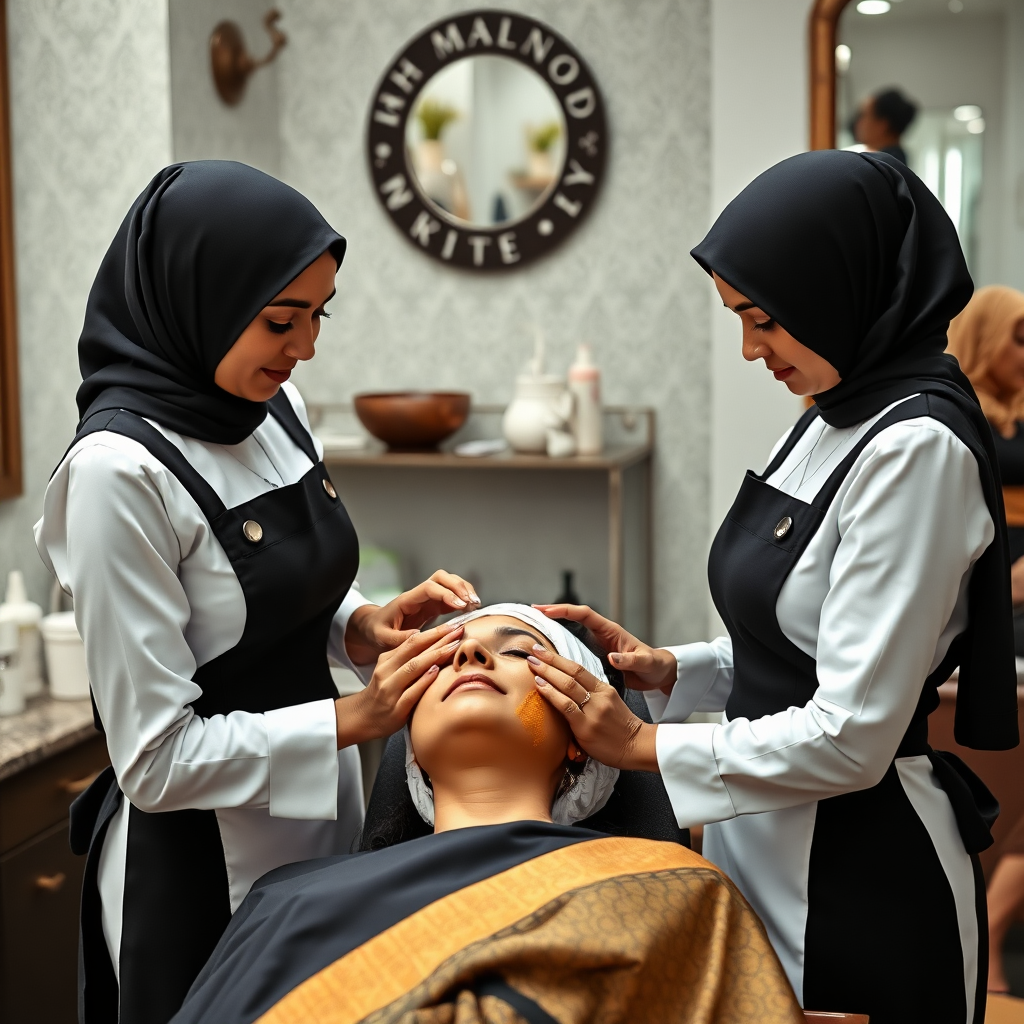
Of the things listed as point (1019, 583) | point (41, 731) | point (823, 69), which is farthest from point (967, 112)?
point (41, 731)

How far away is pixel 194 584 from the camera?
1386 mm

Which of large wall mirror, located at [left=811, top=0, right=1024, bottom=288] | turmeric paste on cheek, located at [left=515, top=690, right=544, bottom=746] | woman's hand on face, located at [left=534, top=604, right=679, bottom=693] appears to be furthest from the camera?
large wall mirror, located at [left=811, top=0, right=1024, bottom=288]

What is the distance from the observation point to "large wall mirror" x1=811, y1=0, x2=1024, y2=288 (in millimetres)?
2850

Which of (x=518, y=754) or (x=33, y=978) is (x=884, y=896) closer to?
(x=518, y=754)

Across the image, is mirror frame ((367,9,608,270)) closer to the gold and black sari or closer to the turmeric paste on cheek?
the turmeric paste on cheek

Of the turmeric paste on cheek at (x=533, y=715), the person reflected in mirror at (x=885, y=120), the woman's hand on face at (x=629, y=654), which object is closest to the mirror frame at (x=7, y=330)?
the woman's hand on face at (x=629, y=654)

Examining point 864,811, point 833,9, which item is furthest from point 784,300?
point 833,9

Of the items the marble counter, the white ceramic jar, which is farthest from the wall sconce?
the marble counter

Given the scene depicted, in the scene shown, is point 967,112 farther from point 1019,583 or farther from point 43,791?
point 43,791

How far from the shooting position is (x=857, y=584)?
124 cm

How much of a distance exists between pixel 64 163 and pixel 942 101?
7.16 ft

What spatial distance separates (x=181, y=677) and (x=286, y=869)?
0.93ft

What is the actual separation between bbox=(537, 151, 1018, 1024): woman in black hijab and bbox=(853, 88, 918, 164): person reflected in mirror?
1.75 m

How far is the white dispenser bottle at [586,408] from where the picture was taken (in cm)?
309
